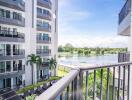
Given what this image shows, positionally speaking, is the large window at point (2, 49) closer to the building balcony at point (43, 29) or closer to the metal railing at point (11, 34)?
the metal railing at point (11, 34)

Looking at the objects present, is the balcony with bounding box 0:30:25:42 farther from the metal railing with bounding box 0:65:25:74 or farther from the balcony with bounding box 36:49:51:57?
the balcony with bounding box 36:49:51:57

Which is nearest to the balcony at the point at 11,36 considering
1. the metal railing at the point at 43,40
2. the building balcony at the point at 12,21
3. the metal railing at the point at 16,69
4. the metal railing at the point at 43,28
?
the building balcony at the point at 12,21

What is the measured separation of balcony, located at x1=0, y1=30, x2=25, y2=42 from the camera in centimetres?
1563

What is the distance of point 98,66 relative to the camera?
1.60 metres

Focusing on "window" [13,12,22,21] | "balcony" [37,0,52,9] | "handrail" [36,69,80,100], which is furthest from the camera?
"balcony" [37,0,52,9]

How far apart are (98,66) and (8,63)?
15.2 m

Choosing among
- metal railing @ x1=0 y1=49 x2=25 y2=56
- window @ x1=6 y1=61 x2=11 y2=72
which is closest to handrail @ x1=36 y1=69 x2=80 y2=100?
metal railing @ x1=0 y1=49 x2=25 y2=56

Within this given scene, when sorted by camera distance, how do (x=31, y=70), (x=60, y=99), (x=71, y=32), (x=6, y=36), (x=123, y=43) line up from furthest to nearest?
1. (x=71, y=32)
2. (x=31, y=70)
3. (x=6, y=36)
4. (x=123, y=43)
5. (x=60, y=99)

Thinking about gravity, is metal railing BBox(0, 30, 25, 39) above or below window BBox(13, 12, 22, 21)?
below

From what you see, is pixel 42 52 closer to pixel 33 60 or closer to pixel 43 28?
pixel 43 28

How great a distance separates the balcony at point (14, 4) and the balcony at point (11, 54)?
128 inches

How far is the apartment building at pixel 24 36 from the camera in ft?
52.0

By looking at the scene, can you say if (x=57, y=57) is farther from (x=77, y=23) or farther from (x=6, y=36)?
(x=77, y=23)

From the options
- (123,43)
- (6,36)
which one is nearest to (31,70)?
(6,36)
